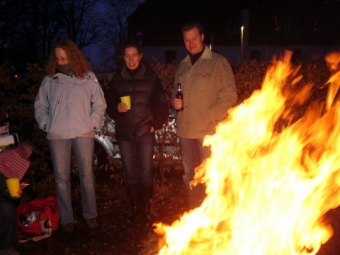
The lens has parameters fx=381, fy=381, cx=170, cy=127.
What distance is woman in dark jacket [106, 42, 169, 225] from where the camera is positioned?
4.96 m

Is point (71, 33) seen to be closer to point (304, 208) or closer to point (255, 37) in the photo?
point (255, 37)

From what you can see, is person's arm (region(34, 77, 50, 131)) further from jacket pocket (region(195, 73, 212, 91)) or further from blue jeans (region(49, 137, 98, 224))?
jacket pocket (region(195, 73, 212, 91))

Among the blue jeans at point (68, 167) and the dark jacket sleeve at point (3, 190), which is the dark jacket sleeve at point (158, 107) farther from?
the dark jacket sleeve at point (3, 190)

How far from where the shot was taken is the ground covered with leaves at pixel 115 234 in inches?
181

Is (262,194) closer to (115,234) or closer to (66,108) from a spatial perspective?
(115,234)

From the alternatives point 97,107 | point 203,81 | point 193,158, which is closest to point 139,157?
point 193,158

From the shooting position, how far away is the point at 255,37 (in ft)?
119

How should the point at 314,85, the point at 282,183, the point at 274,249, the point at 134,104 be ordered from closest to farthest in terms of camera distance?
the point at 274,249
the point at 282,183
the point at 134,104
the point at 314,85

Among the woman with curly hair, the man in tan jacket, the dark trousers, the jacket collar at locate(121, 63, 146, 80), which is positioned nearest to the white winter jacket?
the woman with curly hair

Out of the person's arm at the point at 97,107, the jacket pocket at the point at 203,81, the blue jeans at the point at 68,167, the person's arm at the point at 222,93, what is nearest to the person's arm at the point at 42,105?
the blue jeans at the point at 68,167

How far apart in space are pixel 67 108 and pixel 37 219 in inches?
58.9

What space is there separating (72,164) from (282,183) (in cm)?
385

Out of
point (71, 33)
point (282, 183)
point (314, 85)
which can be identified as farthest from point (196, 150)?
point (71, 33)

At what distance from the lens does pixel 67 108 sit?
468 cm
